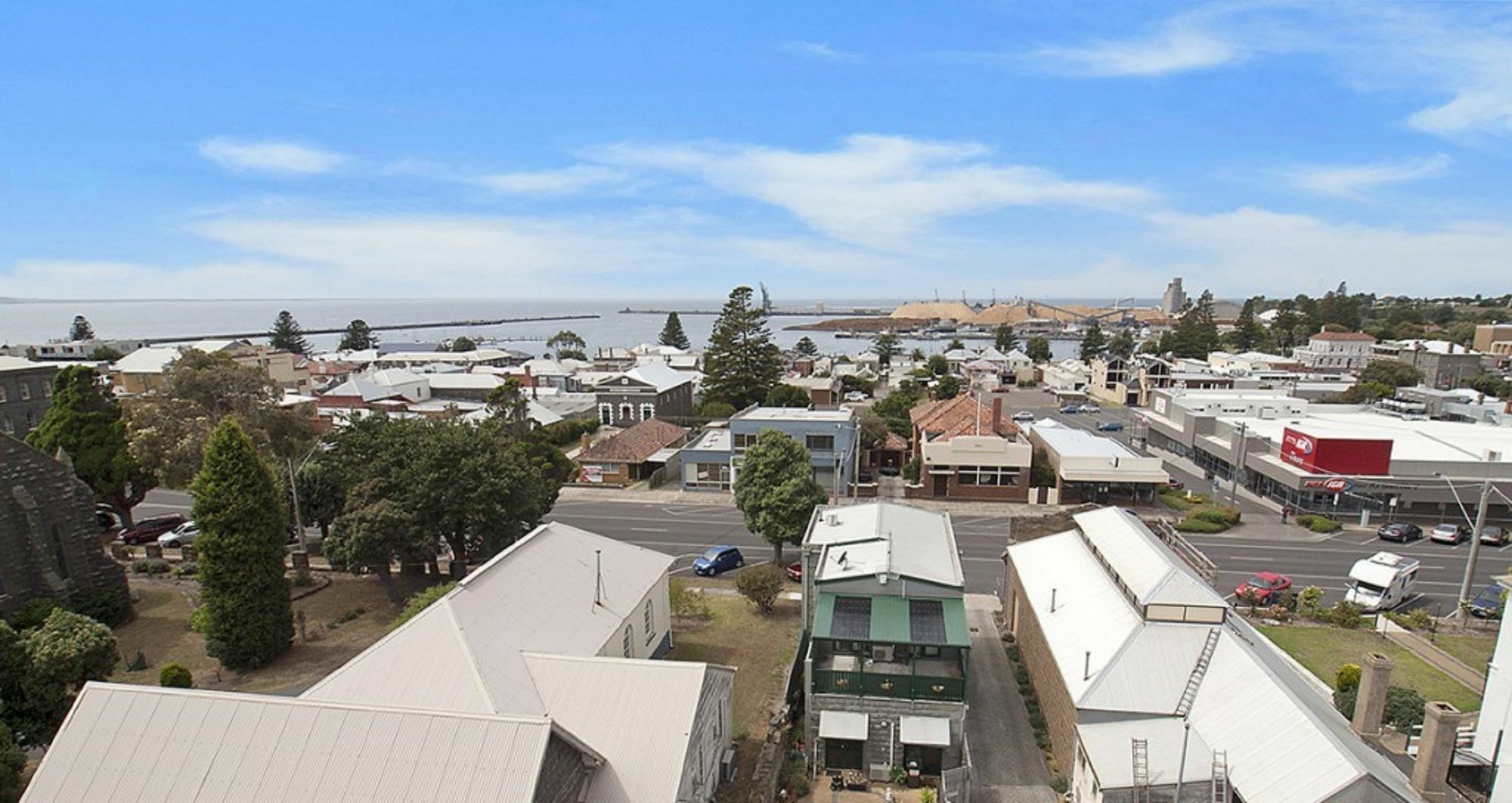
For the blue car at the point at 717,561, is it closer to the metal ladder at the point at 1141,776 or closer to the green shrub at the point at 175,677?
the green shrub at the point at 175,677

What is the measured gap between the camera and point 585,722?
15312mm

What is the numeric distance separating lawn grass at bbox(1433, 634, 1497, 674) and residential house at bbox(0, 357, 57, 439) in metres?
73.1

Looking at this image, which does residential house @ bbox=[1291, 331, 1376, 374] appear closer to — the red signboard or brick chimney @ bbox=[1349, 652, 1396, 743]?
the red signboard

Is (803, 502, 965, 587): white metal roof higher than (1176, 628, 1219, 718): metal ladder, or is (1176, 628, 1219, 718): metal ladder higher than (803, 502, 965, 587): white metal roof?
(803, 502, 965, 587): white metal roof

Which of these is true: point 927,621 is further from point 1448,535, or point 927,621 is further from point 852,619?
point 1448,535

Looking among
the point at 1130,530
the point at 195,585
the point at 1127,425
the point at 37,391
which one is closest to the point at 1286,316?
the point at 1127,425

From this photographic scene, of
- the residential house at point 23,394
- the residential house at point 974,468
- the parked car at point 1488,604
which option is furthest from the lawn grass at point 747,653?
the residential house at point 23,394

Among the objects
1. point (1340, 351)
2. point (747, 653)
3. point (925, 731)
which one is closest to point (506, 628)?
point (747, 653)

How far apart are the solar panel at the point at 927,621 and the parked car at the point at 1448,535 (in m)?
34.4

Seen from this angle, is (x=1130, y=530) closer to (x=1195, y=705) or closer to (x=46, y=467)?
(x=1195, y=705)

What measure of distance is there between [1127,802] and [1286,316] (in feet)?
500

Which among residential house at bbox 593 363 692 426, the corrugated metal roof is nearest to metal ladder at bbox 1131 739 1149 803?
the corrugated metal roof

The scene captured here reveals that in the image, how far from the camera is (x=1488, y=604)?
29141 mm

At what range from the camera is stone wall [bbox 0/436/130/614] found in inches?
969
